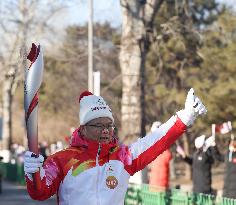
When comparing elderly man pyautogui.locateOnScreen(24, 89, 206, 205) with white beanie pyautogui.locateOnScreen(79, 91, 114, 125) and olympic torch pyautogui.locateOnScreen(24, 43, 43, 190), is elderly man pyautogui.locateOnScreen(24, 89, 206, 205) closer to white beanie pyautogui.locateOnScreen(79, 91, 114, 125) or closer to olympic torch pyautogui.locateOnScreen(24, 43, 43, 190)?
white beanie pyautogui.locateOnScreen(79, 91, 114, 125)

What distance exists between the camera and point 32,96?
16.4 feet

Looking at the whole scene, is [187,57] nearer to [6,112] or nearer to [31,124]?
[6,112]

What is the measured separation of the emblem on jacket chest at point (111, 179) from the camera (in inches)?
208

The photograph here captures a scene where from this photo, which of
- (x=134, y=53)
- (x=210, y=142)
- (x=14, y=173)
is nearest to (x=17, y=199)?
(x=134, y=53)

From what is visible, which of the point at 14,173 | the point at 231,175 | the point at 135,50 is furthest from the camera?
the point at 14,173

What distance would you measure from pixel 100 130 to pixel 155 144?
398mm

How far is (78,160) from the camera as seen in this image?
533 centimetres

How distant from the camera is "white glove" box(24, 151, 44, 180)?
4.93 meters

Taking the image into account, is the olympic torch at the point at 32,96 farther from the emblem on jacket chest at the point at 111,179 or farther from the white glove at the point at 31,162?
the emblem on jacket chest at the point at 111,179

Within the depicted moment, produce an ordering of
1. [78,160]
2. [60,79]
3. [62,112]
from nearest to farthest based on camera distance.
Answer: [78,160]
[60,79]
[62,112]

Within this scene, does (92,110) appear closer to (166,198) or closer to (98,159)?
(98,159)

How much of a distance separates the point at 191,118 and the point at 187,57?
2820 cm

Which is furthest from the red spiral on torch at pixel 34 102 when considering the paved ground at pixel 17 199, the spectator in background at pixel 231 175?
the paved ground at pixel 17 199

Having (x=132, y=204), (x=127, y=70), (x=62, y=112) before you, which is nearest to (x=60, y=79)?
(x=62, y=112)
